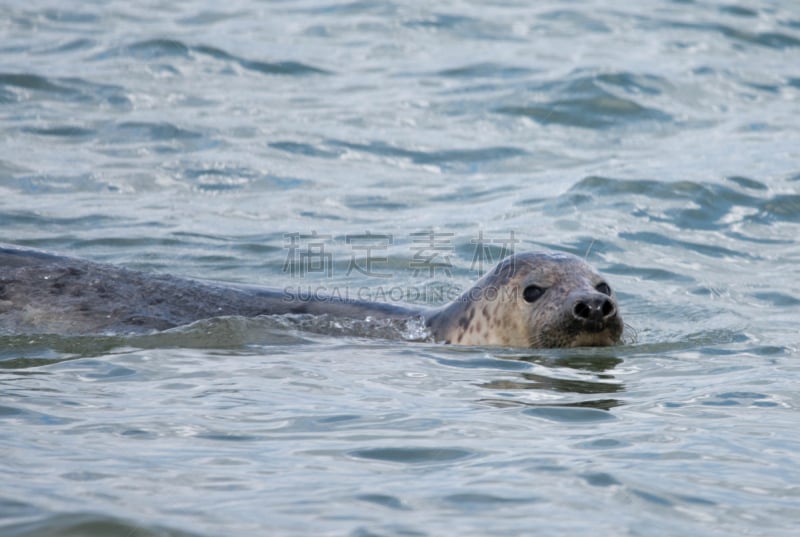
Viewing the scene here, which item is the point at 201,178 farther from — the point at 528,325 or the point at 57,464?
the point at 57,464

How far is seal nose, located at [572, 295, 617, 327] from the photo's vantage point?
6.61m

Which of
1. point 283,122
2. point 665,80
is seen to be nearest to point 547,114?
point 665,80

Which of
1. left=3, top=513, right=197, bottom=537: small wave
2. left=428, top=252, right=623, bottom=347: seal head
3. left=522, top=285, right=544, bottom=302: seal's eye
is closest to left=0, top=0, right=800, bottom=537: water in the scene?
left=3, top=513, right=197, bottom=537: small wave

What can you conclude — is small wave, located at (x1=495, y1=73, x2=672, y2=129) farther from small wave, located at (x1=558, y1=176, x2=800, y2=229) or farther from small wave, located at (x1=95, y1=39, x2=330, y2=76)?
small wave, located at (x1=95, y1=39, x2=330, y2=76)

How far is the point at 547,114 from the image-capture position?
13.4 m

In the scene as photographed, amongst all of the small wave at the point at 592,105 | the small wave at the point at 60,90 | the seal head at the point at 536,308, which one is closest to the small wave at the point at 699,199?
the small wave at the point at 592,105

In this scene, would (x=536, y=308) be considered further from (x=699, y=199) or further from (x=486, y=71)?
(x=486, y=71)

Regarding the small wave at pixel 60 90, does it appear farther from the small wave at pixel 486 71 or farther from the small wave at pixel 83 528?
the small wave at pixel 83 528

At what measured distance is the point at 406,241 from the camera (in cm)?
989

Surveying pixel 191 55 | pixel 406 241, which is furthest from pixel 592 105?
pixel 191 55

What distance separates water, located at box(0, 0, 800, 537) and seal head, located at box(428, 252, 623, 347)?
0.50 feet

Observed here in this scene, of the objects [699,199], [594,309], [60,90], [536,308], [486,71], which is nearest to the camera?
[594,309]

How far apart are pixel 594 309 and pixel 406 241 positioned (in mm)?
3431

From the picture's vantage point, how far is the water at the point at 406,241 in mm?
4473
